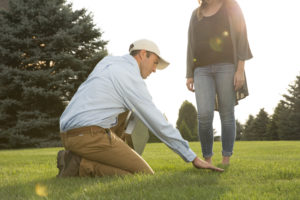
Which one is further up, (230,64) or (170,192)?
(230,64)

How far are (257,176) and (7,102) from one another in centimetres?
1507

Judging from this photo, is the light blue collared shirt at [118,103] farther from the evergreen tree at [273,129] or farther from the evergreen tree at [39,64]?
the evergreen tree at [273,129]

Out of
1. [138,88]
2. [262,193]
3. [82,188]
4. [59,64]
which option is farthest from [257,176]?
[59,64]

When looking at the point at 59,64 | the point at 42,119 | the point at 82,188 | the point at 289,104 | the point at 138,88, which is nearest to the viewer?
the point at 82,188

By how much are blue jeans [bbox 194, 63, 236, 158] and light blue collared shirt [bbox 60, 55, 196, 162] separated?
3.52 feet

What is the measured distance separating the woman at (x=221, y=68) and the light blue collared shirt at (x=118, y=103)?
1.10 m

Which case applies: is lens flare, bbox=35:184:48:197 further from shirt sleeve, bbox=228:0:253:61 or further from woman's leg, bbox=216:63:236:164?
shirt sleeve, bbox=228:0:253:61

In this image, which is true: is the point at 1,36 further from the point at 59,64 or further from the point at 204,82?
the point at 204,82

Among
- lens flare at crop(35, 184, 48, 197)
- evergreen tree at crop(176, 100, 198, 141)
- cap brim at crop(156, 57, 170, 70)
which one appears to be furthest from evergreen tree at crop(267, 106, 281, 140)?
lens flare at crop(35, 184, 48, 197)

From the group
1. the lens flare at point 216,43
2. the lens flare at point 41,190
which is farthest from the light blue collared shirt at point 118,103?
the lens flare at point 216,43

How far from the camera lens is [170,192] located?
223cm

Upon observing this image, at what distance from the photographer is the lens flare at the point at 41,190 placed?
2.40m

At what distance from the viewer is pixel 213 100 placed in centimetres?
393

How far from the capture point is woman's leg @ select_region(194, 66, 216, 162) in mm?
3889
